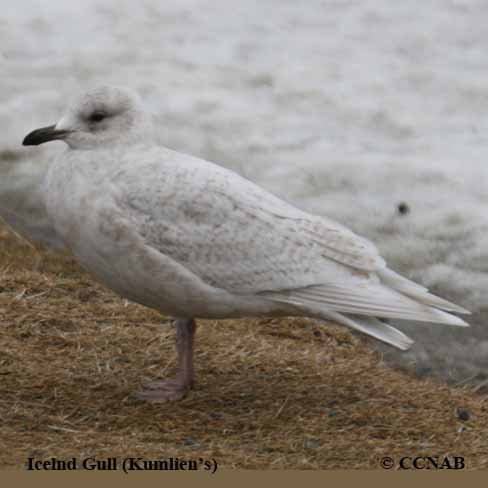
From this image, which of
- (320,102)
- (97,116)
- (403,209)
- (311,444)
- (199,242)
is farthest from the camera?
(320,102)

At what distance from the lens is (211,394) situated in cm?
641

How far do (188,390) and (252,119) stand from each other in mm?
3187

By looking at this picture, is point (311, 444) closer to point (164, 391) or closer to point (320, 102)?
point (164, 391)

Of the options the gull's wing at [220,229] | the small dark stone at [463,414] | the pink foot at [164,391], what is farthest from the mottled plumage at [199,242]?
the small dark stone at [463,414]

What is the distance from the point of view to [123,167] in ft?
19.9

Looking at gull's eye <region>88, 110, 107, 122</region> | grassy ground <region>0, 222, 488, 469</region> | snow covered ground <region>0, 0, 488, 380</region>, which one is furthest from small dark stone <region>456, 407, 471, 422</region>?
gull's eye <region>88, 110, 107, 122</region>

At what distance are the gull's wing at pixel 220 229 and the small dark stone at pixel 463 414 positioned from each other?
2.84 ft

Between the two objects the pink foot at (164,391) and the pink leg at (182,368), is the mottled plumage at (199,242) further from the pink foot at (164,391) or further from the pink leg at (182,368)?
the pink foot at (164,391)

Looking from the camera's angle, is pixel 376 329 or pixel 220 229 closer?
pixel 220 229

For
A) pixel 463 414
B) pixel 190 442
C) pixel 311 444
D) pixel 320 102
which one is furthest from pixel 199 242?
pixel 320 102

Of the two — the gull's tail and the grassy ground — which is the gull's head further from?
the grassy ground

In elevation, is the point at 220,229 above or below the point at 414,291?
above

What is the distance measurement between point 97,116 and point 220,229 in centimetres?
83

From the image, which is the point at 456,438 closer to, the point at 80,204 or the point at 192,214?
the point at 192,214
